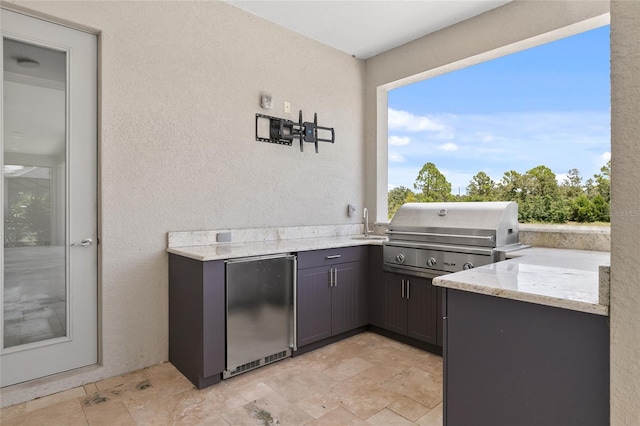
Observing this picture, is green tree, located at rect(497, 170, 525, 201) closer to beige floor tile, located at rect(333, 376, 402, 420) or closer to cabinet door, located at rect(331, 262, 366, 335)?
cabinet door, located at rect(331, 262, 366, 335)

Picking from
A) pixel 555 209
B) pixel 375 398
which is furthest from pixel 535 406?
pixel 555 209

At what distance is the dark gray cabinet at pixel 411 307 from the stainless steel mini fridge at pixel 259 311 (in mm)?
908

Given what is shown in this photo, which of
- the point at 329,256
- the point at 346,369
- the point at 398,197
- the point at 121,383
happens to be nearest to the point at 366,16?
the point at 398,197

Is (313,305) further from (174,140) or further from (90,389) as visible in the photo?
(174,140)

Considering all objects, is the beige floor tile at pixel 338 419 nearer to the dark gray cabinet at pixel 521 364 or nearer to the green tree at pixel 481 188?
the dark gray cabinet at pixel 521 364

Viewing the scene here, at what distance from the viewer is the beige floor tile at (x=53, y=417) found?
1896 millimetres

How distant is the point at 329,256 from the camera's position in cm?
297

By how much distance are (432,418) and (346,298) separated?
128cm

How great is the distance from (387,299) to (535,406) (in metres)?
1.95

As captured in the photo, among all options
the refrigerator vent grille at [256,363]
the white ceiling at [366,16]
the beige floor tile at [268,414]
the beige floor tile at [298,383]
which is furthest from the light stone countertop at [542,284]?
the white ceiling at [366,16]

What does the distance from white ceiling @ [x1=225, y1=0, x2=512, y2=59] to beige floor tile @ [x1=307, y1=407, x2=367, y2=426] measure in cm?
302

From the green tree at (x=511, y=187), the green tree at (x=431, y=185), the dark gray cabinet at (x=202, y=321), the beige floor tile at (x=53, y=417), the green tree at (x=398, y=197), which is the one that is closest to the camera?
the beige floor tile at (x=53, y=417)

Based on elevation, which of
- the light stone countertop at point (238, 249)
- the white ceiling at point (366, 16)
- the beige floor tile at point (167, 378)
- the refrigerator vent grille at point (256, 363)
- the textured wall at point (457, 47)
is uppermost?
the white ceiling at point (366, 16)

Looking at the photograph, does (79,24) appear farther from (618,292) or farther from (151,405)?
(618,292)
